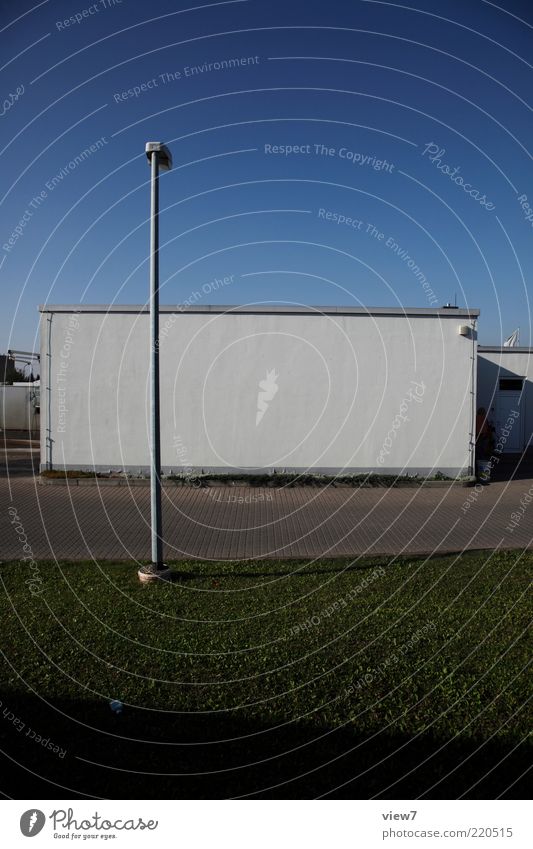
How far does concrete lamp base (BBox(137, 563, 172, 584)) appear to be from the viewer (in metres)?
8.02

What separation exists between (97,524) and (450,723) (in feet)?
27.7

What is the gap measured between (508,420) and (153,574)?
22034 millimetres

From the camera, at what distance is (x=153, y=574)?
805 centimetres

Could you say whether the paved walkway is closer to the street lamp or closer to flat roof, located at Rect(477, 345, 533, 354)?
the street lamp

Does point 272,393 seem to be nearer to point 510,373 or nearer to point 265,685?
point 265,685

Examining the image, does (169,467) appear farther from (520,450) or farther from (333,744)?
(520,450)

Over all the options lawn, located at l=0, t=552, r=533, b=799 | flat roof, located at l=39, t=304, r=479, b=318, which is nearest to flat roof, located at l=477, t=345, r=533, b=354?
flat roof, located at l=39, t=304, r=479, b=318

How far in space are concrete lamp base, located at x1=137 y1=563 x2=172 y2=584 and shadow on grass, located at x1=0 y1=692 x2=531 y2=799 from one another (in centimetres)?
326

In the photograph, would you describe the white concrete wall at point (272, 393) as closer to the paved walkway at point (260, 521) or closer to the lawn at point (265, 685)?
the paved walkway at point (260, 521)

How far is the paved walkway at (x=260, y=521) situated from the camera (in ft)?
33.0

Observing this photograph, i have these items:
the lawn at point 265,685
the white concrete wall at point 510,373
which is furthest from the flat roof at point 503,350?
the lawn at point 265,685

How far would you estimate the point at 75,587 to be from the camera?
7.79m

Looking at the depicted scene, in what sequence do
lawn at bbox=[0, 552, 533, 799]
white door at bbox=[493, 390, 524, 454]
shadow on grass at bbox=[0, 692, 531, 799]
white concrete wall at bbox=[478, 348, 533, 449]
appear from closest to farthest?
shadow on grass at bbox=[0, 692, 531, 799]
lawn at bbox=[0, 552, 533, 799]
white door at bbox=[493, 390, 524, 454]
white concrete wall at bbox=[478, 348, 533, 449]

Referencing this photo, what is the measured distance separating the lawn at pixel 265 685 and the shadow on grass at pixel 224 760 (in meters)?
0.01
